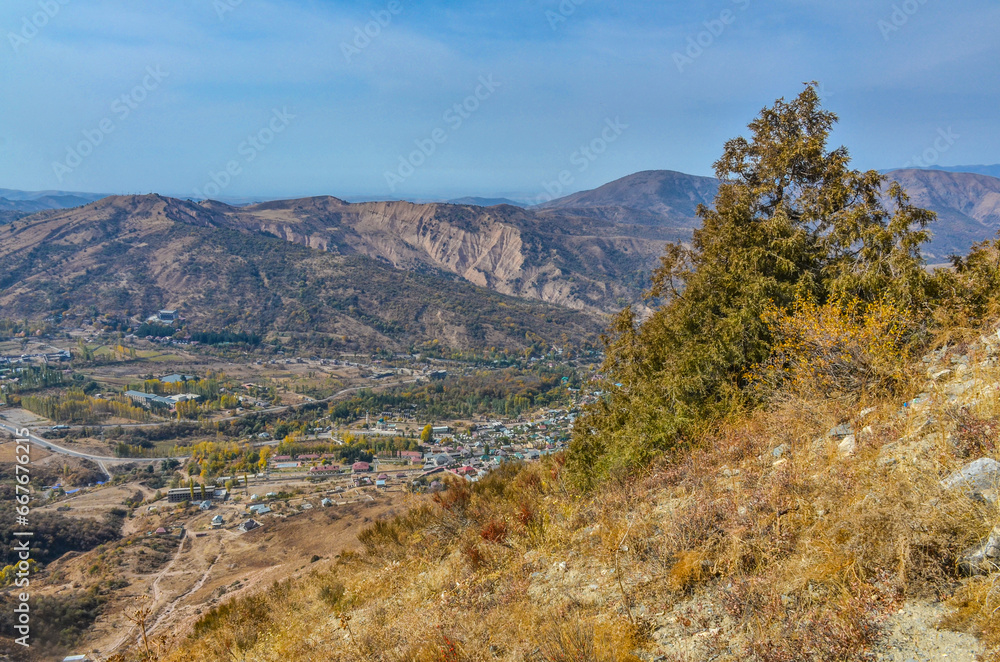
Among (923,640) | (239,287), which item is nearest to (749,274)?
(923,640)

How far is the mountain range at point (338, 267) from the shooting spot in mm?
71375

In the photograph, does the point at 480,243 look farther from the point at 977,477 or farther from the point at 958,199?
the point at 958,199

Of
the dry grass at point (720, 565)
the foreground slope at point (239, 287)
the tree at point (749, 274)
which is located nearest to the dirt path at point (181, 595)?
the dry grass at point (720, 565)

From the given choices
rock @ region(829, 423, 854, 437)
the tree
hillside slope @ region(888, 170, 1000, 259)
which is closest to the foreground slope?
the tree

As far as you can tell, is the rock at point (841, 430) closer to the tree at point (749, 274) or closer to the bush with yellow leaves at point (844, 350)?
the bush with yellow leaves at point (844, 350)

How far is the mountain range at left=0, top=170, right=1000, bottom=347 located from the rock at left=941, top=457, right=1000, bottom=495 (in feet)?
156

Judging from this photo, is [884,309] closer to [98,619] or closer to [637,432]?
[637,432]

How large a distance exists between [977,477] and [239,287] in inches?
3409

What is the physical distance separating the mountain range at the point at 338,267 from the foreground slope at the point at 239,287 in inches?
10.9

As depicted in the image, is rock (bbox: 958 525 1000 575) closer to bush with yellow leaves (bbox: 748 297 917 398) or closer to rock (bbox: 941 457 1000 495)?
rock (bbox: 941 457 1000 495)

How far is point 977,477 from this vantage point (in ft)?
9.70

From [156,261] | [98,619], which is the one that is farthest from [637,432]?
[156,261]

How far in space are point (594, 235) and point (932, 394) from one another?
137489 mm

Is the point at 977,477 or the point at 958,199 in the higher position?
the point at 958,199
